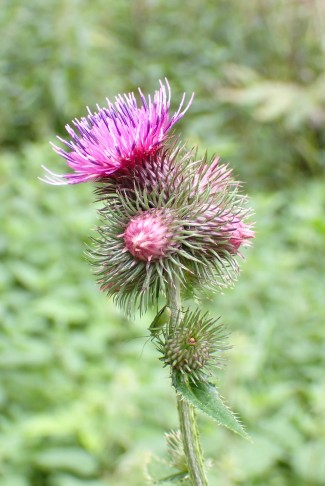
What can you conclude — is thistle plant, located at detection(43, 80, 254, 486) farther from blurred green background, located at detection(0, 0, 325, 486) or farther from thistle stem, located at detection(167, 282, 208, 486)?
blurred green background, located at detection(0, 0, 325, 486)

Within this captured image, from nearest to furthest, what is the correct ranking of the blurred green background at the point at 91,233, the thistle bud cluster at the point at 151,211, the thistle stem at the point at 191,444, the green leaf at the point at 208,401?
1. the green leaf at the point at 208,401
2. the thistle stem at the point at 191,444
3. the thistle bud cluster at the point at 151,211
4. the blurred green background at the point at 91,233

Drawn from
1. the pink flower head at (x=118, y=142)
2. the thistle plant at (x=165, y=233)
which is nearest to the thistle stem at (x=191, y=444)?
the thistle plant at (x=165, y=233)

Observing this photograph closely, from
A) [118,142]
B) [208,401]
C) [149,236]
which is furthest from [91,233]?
[208,401]

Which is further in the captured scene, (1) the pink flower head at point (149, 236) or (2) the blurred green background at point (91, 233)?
(2) the blurred green background at point (91, 233)

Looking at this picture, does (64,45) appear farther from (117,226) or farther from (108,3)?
(117,226)

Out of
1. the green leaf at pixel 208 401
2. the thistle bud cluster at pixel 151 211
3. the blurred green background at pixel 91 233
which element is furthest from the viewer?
the blurred green background at pixel 91 233

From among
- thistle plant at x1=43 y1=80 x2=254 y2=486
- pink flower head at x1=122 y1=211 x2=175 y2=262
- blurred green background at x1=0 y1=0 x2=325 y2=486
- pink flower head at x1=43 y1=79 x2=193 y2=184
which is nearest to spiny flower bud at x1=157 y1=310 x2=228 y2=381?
thistle plant at x1=43 y1=80 x2=254 y2=486

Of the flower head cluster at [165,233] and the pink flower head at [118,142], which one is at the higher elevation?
the pink flower head at [118,142]

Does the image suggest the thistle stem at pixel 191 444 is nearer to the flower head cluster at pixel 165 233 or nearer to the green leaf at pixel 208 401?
the green leaf at pixel 208 401
